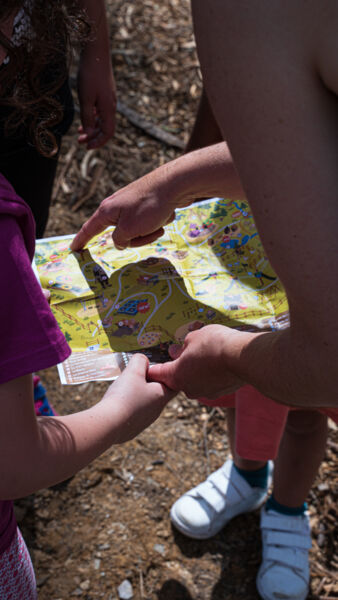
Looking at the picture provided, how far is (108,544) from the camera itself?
5.09 feet

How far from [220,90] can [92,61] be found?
2.89 ft

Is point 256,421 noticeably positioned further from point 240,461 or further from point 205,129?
point 205,129

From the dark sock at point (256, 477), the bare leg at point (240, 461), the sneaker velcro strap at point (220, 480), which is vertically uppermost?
the bare leg at point (240, 461)

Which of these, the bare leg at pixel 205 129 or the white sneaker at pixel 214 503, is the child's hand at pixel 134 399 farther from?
the bare leg at pixel 205 129

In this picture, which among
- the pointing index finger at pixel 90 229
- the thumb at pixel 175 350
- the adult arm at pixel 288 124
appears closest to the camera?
the adult arm at pixel 288 124

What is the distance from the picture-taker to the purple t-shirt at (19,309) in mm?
701

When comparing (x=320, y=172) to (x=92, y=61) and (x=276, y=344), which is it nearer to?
(x=276, y=344)

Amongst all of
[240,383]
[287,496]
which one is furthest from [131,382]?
[287,496]

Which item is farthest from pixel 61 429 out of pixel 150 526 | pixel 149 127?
A: pixel 149 127

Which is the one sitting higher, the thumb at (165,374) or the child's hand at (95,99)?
the child's hand at (95,99)

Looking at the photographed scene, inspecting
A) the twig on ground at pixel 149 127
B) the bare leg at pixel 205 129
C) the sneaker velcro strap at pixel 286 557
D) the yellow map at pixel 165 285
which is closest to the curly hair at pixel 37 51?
the yellow map at pixel 165 285

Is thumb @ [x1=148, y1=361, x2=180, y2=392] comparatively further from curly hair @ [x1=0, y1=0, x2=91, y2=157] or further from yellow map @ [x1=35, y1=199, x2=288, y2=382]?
curly hair @ [x1=0, y1=0, x2=91, y2=157]

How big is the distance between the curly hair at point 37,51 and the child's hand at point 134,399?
420 mm

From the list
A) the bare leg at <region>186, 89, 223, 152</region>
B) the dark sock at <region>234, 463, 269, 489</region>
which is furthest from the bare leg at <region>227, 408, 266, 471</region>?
the bare leg at <region>186, 89, 223, 152</region>
